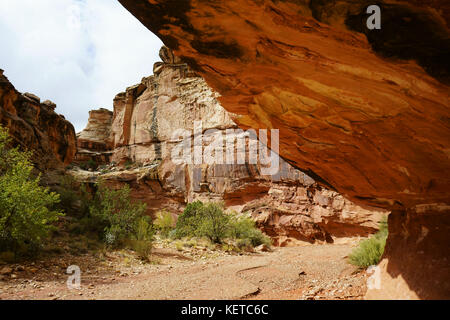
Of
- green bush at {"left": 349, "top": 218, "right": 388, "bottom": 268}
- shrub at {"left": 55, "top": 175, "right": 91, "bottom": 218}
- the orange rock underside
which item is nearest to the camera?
the orange rock underside

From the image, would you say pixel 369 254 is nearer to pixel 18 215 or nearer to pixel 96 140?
pixel 18 215

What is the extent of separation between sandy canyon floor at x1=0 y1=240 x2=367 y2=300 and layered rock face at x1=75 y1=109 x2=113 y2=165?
1304 inches

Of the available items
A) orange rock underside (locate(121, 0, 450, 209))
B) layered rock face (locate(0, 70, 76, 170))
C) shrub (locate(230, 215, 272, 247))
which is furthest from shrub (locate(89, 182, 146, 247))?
orange rock underside (locate(121, 0, 450, 209))

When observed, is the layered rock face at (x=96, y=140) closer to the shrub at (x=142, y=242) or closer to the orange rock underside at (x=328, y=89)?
the shrub at (x=142, y=242)

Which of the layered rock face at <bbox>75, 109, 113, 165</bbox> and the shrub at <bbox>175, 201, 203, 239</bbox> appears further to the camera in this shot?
the layered rock face at <bbox>75, 109, 113, 165</bbox>

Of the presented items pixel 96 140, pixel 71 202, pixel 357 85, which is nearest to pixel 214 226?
pixel 71 202

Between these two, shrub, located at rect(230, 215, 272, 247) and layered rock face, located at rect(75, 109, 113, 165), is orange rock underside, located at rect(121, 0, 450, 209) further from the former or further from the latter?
layered rock face, located at rect(75, 109, 113, 165)

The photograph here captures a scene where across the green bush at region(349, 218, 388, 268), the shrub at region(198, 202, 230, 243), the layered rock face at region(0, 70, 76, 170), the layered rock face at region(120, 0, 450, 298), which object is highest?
the layered rock face at region(0, 70, 76, 170)

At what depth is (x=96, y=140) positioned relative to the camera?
43531mm

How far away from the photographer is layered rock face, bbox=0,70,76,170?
16.3 m

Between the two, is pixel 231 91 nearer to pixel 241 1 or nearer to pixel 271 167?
pixel 241 1

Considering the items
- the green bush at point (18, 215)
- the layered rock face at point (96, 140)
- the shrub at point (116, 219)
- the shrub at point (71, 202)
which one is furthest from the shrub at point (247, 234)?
the layered rock face at point (96, 140)
